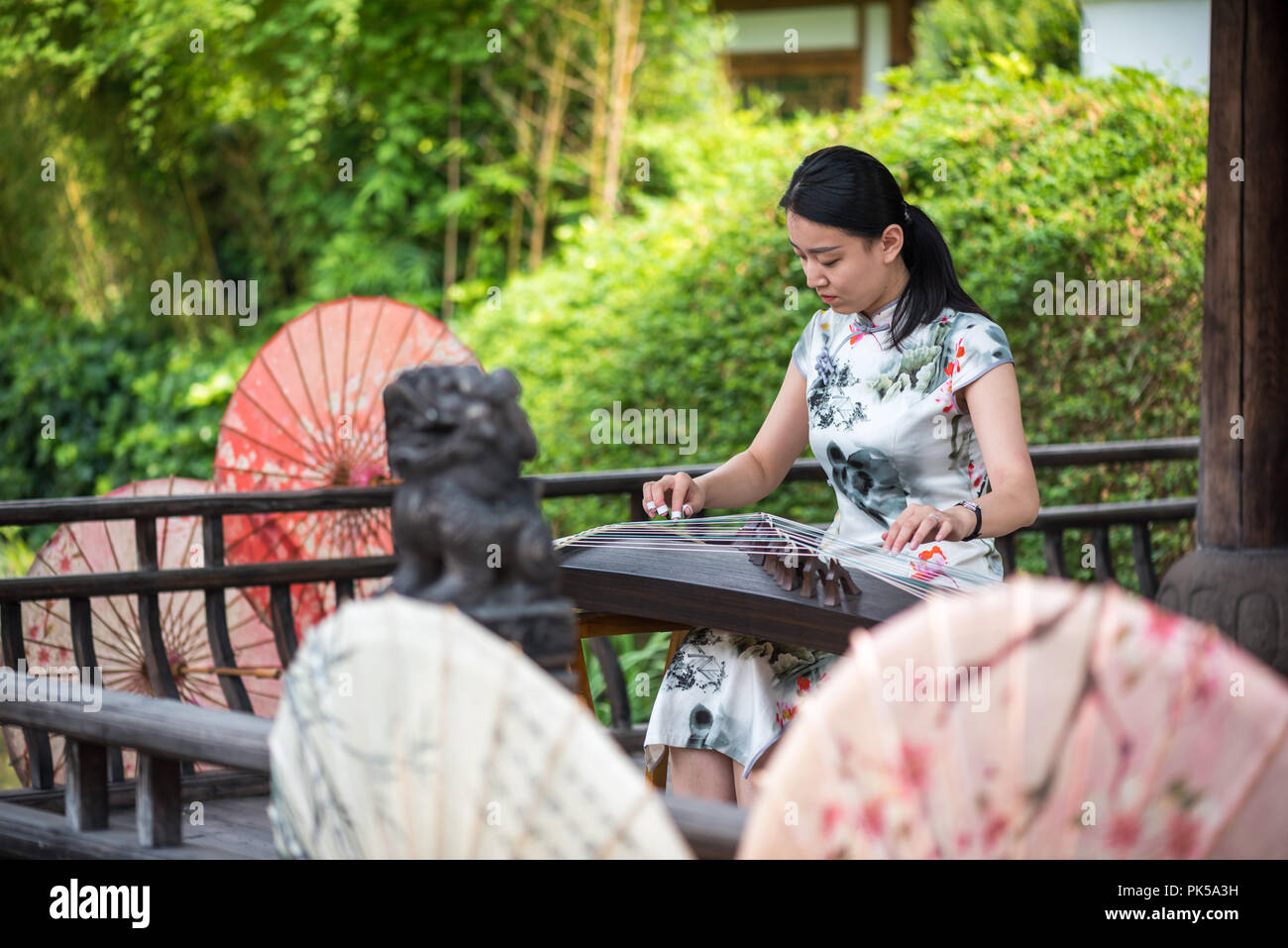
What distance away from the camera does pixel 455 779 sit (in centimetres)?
132

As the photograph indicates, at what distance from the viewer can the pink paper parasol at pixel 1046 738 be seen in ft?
3.79

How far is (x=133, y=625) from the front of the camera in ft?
11.0

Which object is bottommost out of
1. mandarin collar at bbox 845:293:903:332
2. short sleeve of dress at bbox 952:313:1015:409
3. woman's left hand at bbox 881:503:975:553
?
woman's left hand at bbox 881:503:975:553

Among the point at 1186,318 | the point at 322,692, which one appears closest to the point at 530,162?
the point at 1186,318

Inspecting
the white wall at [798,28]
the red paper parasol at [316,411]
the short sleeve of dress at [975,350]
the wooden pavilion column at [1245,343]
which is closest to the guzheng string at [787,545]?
the short sleeve of dress at [975,350]

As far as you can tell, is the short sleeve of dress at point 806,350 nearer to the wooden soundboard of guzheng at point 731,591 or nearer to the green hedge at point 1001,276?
the wooden soundboard of guzheng at point 731,591

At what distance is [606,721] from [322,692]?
117 inches

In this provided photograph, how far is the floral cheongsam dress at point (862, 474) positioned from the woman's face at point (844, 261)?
90 mm

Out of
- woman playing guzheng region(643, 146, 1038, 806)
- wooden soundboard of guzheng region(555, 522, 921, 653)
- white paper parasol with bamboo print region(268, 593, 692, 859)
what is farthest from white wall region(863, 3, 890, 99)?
white paper parasol with bamboo print region(268, 593, 692, 859)

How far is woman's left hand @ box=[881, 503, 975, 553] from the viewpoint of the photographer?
2.04m

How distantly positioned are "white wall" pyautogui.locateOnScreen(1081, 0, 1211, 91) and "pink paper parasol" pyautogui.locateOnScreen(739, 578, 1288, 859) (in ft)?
17.2

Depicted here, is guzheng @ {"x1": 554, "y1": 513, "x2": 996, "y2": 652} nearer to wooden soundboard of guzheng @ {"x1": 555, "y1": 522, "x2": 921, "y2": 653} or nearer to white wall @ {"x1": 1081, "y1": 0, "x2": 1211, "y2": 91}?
wooden soundboard of guzheng @ {"x1": 555, "y1": 522, "x2": 921, "y2": 653}

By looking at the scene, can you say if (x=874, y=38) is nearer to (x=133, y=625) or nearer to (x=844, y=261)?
(x=133, y=625)

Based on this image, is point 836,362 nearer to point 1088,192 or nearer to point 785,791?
point 785,791
